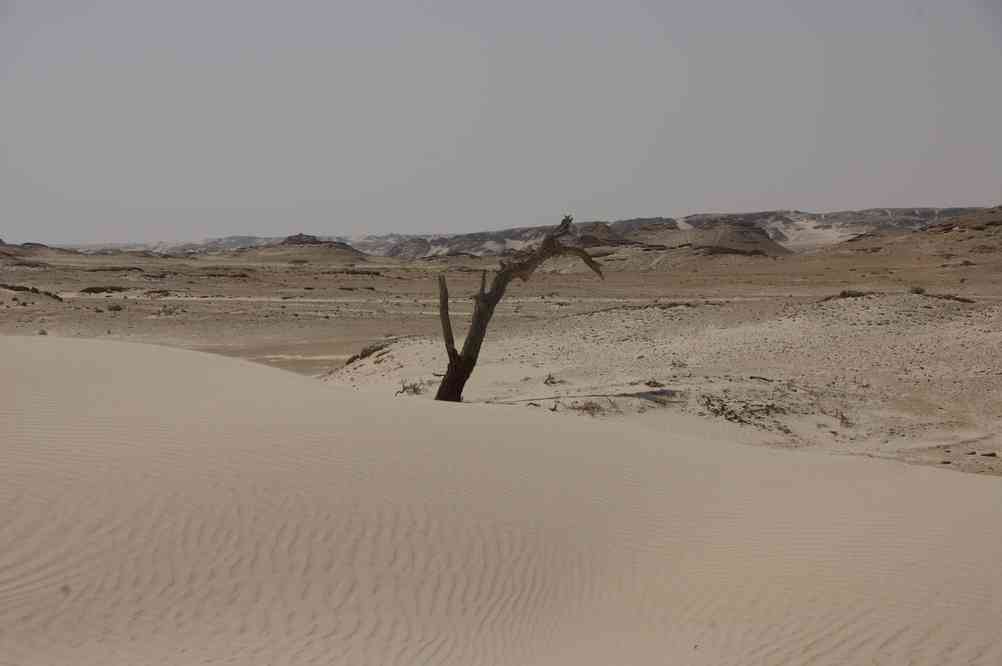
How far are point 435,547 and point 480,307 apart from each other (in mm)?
9133

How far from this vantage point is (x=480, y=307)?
51.7ft

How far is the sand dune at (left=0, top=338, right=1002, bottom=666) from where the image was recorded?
18.1ft

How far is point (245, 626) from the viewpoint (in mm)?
5547

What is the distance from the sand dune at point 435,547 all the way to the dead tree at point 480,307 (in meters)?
5.02

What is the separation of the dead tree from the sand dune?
5025 mm

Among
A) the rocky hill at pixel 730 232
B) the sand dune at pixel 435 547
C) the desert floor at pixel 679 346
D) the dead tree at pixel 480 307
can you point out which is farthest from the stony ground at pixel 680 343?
the rocky hill at pixel 730 232

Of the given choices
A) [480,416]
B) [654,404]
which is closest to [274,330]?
[654,404]

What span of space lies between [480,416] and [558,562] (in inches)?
169

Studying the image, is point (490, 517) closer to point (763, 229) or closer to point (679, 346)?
point (679, 346)

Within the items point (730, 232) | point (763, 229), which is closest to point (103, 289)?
point (730, 232)

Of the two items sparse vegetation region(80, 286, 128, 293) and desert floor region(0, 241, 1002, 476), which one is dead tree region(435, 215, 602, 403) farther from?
sparse vegetation region(80, 286, 128, 293)

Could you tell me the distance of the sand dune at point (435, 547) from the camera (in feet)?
18.1

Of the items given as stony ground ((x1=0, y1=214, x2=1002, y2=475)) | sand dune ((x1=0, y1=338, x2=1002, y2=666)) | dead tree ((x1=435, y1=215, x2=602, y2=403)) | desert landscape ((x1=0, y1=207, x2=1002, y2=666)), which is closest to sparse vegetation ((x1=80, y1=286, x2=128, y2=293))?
stony ground ((x1=0, y1=214, x2=1002, y2=475))

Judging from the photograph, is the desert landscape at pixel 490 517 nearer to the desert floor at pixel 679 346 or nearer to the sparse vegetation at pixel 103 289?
the desert floor at pixel 679 346
